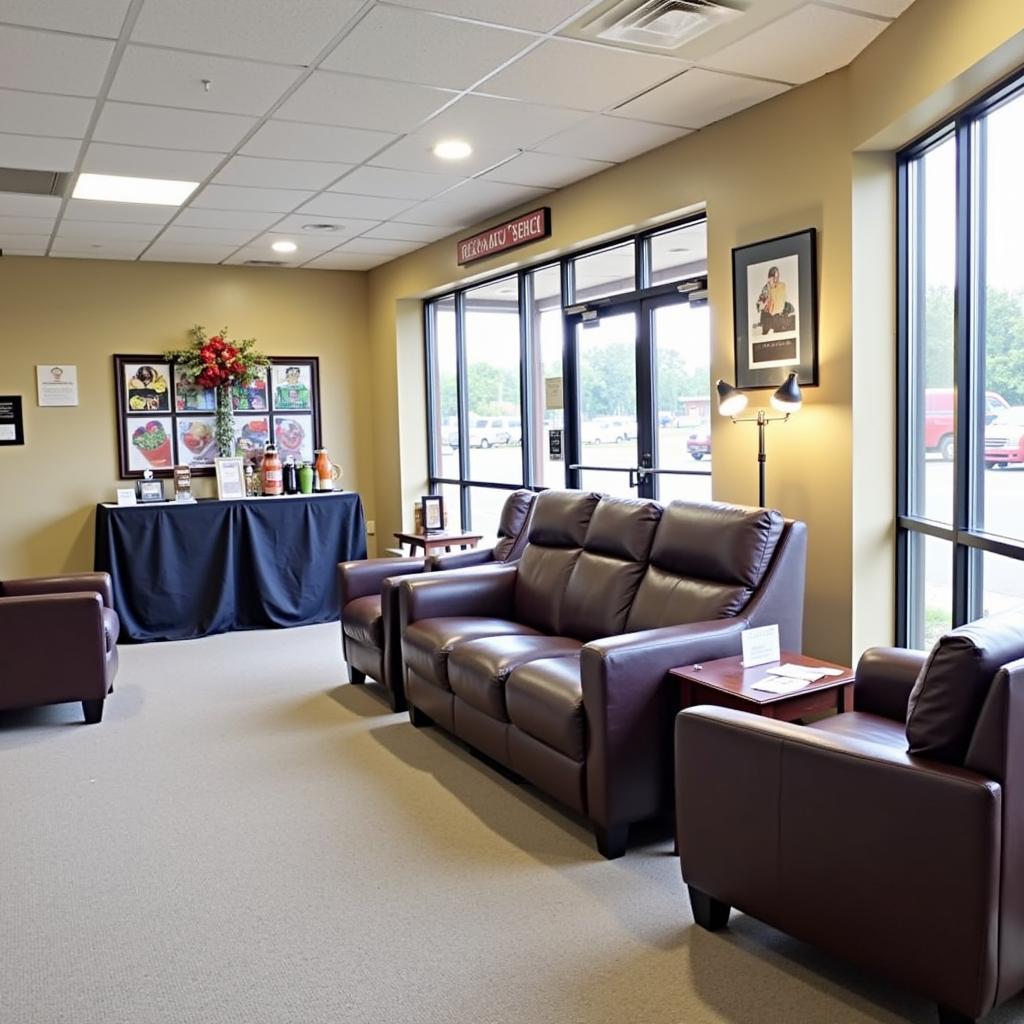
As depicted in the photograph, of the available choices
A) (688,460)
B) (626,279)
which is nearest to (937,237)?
(688,460)

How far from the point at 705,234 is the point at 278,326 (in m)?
3.95

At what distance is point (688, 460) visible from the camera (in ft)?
16.0

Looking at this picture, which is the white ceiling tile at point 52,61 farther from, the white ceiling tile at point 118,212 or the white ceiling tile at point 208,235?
the white ceiling tile at point 208,235

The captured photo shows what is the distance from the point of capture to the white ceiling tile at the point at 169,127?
152 inches

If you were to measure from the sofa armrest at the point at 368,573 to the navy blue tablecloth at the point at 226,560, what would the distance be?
176cm

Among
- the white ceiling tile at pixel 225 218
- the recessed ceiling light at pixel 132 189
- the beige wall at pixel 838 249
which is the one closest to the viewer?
the beige wall at pixel 838 249

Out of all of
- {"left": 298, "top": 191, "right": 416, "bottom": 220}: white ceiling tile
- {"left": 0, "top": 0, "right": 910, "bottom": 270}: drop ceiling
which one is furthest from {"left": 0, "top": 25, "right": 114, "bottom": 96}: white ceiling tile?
{"left": 298, "top": 191, "right": 416, "bottom": 220}: white ceiling tile

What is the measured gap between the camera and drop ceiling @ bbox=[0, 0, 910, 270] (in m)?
3.08

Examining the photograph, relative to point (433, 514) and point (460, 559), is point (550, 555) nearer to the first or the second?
point (460, 559)

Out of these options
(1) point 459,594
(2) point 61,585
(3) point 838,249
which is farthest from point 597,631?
(2) point 61,585

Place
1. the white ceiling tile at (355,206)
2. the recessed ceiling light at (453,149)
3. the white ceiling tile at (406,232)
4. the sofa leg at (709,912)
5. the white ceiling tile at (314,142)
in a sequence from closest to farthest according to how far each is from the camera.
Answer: the sofa leg at (709,912), the white ceiling tile at (314,142), the recessed ceiling light at (453,149), the white ceiling tile at (355,206), the white ceiling tile at (406,232)

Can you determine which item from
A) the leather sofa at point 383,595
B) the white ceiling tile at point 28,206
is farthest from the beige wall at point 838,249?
the white ceiling tile at point 28,206

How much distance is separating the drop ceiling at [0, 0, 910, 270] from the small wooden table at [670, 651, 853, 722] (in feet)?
6.78

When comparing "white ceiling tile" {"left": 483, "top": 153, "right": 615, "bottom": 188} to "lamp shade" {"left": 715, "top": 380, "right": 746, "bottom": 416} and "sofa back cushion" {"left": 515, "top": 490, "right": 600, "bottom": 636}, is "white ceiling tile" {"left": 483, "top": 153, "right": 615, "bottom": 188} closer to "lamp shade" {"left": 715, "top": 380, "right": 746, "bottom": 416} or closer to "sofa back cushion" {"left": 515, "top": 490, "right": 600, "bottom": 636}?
"lamp shade" {"left": 715, "top": 380, "right": 746, "bottom": 416}
